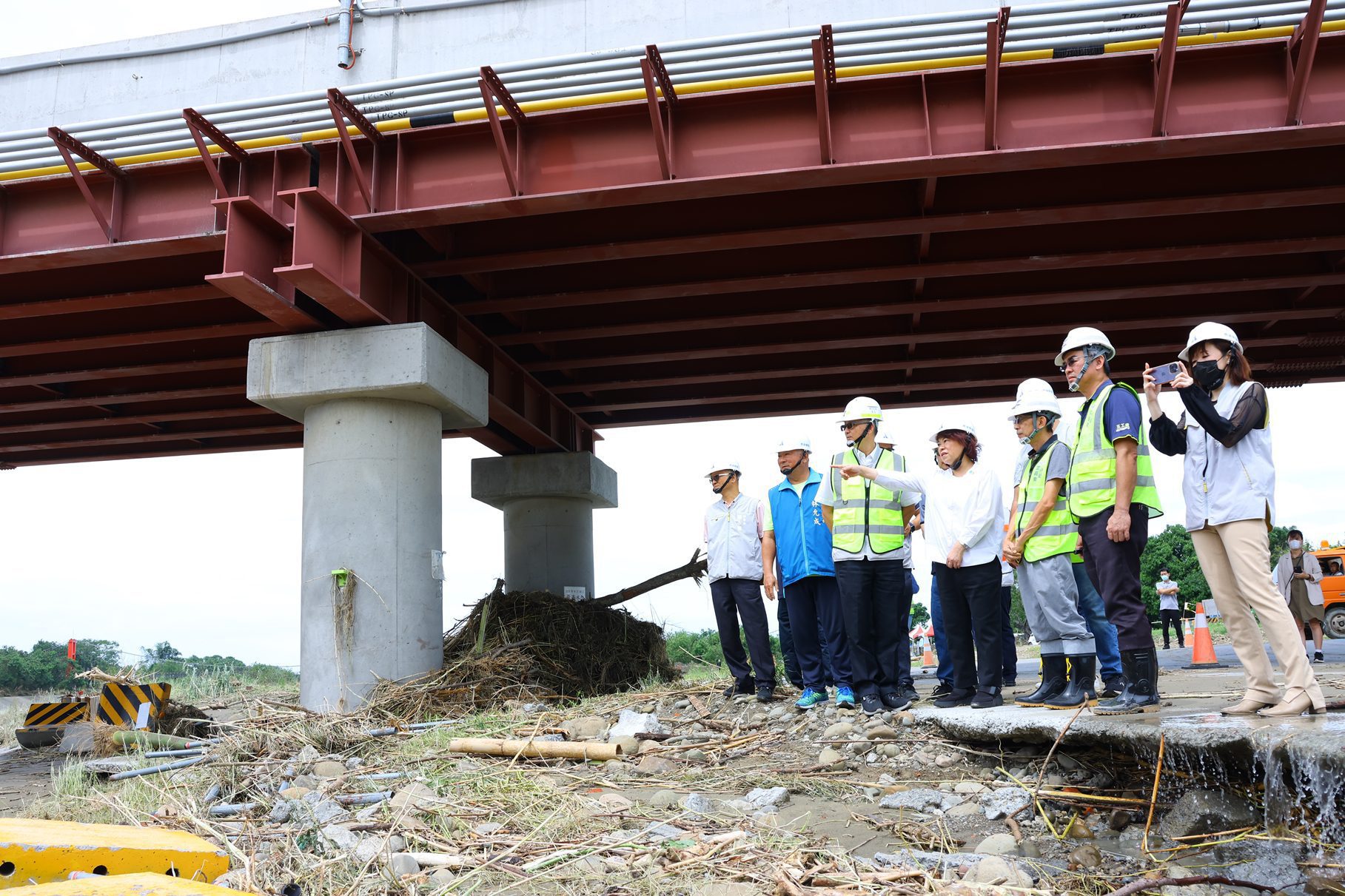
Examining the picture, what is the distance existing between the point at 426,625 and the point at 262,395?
9.14ft

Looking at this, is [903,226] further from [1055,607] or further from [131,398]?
[131,398]

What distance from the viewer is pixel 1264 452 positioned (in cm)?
480

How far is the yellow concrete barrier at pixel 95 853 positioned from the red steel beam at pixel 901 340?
9.60 meters

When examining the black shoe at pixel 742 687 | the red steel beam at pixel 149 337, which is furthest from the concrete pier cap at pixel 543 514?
the black shoe at pixel 742 687

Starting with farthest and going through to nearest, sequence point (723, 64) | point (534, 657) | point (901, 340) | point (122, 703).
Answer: point (901, 340) → point (534, 657) → point (122, 703) → point (723, 64)

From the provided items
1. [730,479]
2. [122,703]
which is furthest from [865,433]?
[122,703]

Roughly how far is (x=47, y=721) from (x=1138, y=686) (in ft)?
35.2

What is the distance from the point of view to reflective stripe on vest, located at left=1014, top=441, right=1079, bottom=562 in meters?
5.89

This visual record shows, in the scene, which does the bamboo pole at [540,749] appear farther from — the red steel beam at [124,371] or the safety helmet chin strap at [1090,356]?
the red steel beam at [124,371]

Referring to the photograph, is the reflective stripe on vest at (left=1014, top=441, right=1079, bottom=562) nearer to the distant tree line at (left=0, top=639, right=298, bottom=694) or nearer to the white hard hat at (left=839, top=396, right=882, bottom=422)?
the white hard hat at (left=839, top=396, right=882, bottom=422)

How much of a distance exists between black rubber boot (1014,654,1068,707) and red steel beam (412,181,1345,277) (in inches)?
195

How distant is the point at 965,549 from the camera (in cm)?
638

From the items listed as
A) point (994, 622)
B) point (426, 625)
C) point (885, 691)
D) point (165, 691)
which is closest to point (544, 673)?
point (426, 625)

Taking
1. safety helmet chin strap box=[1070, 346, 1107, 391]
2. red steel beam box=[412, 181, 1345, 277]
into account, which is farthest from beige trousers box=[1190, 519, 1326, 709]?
red steel beam box=[412, 181, 1345, 277]
